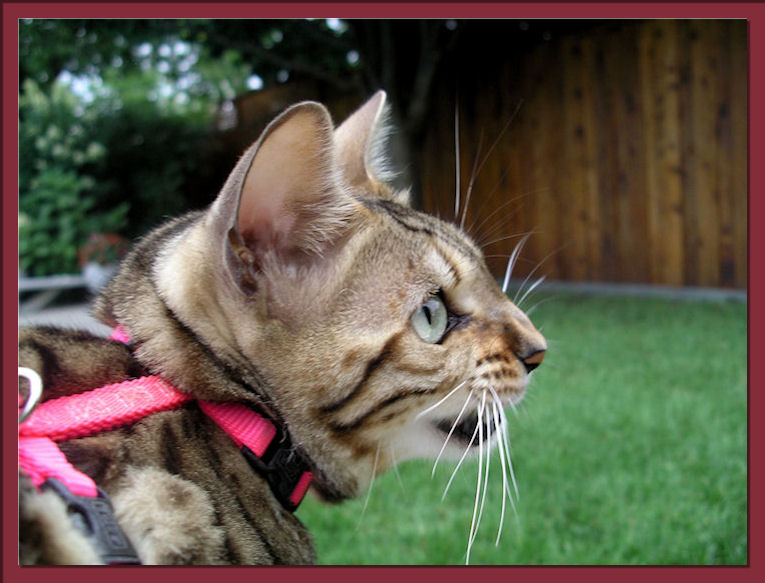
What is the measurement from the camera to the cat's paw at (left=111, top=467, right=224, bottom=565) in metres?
0.89

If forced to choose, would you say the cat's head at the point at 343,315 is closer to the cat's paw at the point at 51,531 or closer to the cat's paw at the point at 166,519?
the cat's paw at the point at 166,519

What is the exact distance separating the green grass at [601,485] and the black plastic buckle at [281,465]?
739mm

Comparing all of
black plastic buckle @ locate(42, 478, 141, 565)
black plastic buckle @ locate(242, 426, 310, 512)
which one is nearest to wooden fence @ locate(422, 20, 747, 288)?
black plastic buckle @ locate(242, 426, 310, 512)

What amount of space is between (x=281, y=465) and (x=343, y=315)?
0.27 metres

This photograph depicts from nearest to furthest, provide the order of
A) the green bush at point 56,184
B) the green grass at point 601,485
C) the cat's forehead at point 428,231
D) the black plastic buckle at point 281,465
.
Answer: the black plastic buckle at point 281,465
the cat's forehead at point 428,231
the green grass at point 601,485
the green bush at point 56,184

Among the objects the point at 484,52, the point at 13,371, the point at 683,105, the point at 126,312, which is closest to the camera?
the point at 13,371

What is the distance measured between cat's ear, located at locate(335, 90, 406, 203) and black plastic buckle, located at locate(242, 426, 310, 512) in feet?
1.91

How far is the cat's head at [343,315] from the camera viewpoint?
1.02 m

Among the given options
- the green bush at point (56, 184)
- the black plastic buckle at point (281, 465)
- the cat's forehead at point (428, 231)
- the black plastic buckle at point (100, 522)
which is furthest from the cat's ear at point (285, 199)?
the green bush at point (56, 184)

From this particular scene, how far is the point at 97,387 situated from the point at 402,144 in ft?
12.8

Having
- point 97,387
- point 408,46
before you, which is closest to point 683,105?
point 408,46

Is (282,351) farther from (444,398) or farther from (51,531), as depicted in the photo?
(51,531)

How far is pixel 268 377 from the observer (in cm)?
107

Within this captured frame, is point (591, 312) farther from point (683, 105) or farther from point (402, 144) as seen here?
point (402, 144)
